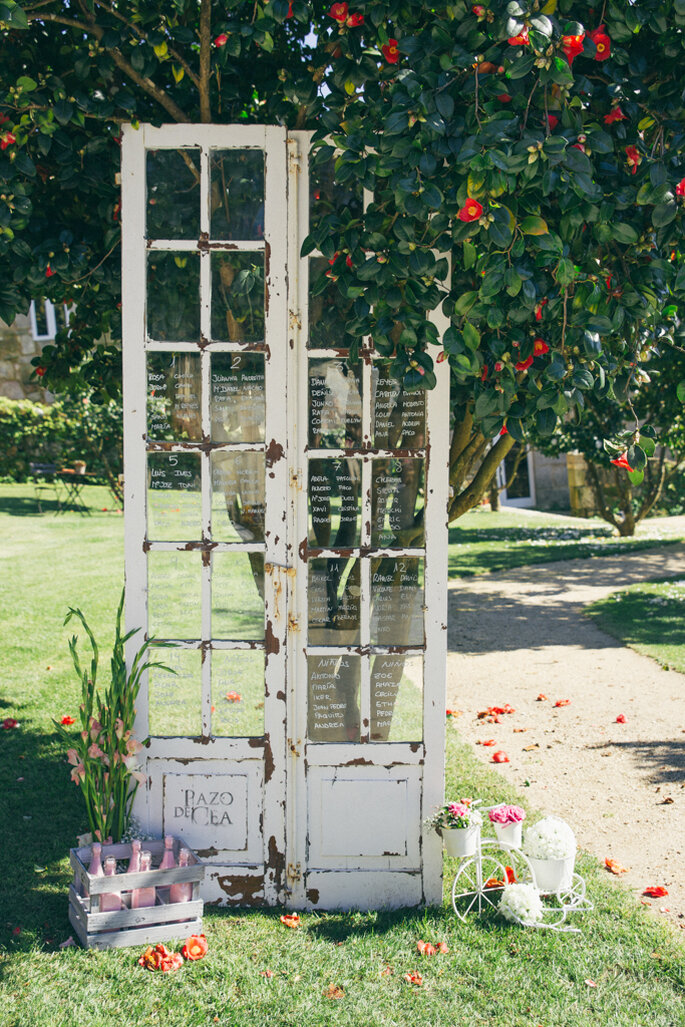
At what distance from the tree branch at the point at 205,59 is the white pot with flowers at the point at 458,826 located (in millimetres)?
2518

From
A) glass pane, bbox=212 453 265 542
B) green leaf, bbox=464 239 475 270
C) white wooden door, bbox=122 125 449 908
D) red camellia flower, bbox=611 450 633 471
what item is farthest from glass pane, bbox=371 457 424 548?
green leaf, bbox=464 239 475 270

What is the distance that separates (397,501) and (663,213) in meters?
1.27

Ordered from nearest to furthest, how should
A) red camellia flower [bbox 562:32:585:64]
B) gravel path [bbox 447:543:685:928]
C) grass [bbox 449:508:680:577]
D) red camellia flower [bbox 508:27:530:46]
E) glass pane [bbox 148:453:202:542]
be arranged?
1. red camellia flower [bbox 508:27:530:46]
2. red camellia flower [bbox 562:32:585:64]
3. glass pane [bbox 148:453:202:542]
4. gravel path [bbox 447:543:685:928]
5. grass [bbox 449:508:680:577]

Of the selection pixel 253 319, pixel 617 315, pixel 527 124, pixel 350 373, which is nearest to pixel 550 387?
pixel 617 315

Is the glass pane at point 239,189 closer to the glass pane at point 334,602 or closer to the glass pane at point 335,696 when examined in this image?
the glass pane at point 334,602

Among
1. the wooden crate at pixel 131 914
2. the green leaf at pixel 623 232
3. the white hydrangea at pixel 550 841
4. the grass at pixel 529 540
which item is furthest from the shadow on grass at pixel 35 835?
the grass at pixel 529 540

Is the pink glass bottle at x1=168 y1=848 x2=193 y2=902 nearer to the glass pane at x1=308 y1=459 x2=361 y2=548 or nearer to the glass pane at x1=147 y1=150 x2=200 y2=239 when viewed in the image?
the glass pane at x1=308 y1=459 x2=361 y2=548

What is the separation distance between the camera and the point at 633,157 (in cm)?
253

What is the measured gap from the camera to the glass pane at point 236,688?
3105 millimetres

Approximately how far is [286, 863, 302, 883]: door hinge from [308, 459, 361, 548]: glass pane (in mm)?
1114

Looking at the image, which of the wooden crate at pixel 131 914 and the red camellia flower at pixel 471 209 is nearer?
the red camellia flower at pixel 471 209

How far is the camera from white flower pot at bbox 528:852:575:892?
3146mm

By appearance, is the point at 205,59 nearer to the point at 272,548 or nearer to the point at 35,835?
the point at 272,548

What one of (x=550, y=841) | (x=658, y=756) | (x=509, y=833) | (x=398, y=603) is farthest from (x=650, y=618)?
(x=398, y=603)
